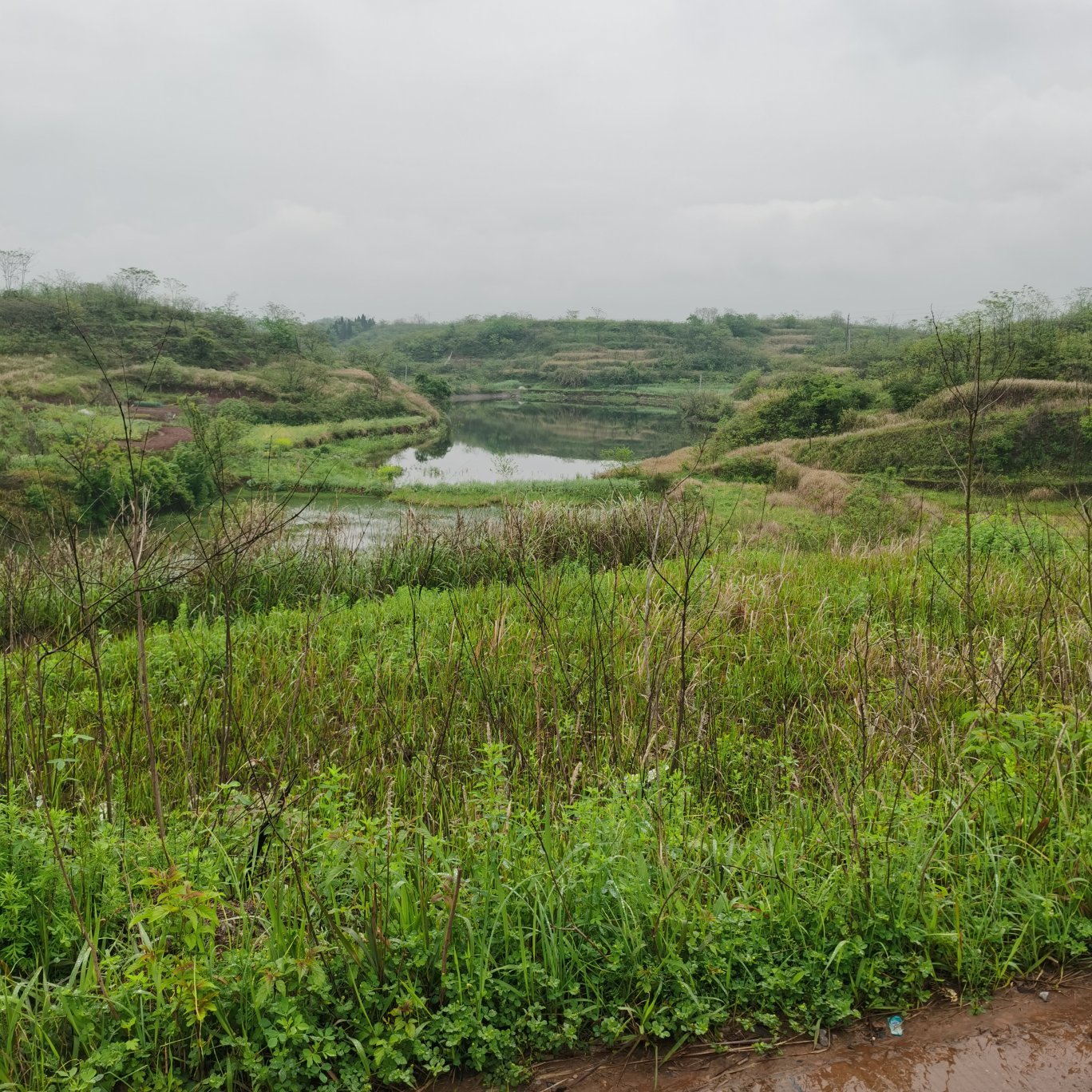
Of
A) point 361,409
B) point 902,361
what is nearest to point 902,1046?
point 902,361

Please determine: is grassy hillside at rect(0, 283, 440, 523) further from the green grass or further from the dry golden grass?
the dry golden grass

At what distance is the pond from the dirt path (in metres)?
22.6

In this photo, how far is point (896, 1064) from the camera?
5.75ft


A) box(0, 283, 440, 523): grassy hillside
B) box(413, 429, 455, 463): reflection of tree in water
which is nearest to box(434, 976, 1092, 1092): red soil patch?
box(0, 283, 440, 523): grassy hillside

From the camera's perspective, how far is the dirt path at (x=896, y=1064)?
1704 mm

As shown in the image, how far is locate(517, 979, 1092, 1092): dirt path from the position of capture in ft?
5.59

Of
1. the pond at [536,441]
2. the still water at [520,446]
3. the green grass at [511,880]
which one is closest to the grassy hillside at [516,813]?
the green grass at [511,880]

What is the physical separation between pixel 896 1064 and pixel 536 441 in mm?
46759

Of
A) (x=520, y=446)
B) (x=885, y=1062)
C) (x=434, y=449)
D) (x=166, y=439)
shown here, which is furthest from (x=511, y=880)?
(x=520, y=446)

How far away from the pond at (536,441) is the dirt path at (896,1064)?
74.2 feet

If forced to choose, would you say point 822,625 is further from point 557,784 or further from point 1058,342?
point 1058,342

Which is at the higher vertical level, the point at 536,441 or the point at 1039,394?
the point at 1039,394

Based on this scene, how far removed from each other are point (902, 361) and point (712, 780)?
3765 cm

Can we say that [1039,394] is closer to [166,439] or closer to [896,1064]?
[896,1064]
